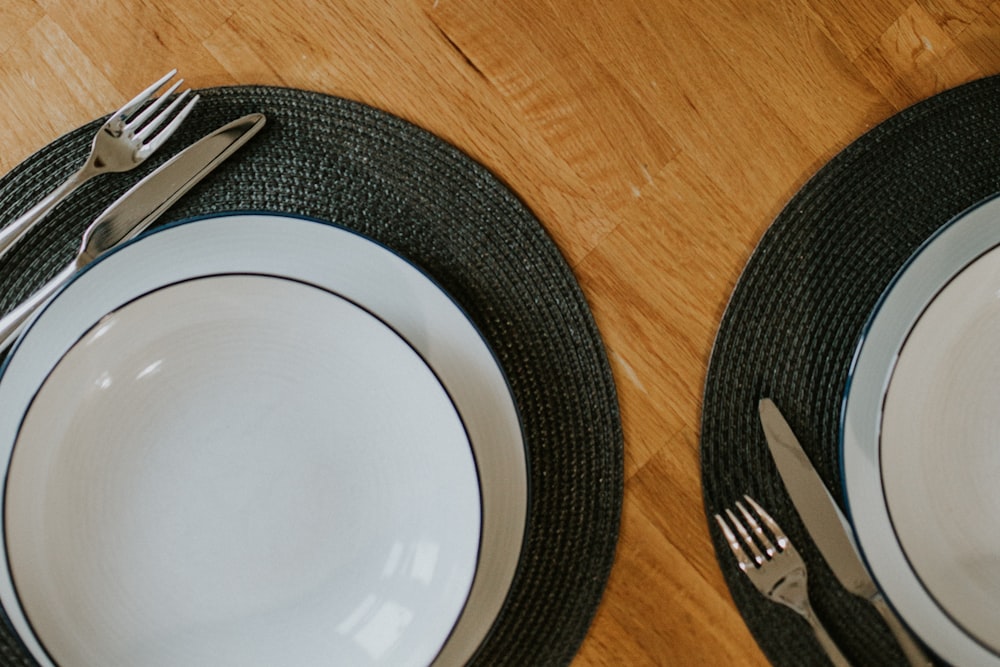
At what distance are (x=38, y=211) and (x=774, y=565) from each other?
574 mm

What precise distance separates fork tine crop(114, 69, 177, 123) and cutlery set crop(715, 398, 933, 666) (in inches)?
19.3

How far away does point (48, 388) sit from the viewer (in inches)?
18.4

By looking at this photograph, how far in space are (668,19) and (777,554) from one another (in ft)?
1.33

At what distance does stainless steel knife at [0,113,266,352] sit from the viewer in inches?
20.4

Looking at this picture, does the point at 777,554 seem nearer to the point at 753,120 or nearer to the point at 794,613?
the point at 794,613

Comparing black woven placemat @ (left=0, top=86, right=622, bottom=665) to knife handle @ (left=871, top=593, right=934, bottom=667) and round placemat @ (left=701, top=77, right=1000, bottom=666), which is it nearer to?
round placemat @ (left=701, top=77, right=1000, bottom=666)

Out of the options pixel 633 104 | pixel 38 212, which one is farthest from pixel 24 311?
pixel 633 104

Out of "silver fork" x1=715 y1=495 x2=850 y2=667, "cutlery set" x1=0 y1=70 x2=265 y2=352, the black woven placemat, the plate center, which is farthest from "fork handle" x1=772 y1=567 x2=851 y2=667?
"cutlery set" x1=0 y1=70 x2=265 y2=352

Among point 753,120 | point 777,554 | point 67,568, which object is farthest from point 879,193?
point 67,568

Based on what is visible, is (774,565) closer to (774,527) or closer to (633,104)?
(774,527)

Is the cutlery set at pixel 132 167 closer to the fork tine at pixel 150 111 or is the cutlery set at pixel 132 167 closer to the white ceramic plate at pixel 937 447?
the fork tine at pixel 150 111

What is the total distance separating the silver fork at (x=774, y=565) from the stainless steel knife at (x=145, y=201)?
443 mm

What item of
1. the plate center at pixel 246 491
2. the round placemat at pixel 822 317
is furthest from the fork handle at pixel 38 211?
the round placemat at pixel 822 317

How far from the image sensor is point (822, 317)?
1.84 feet
